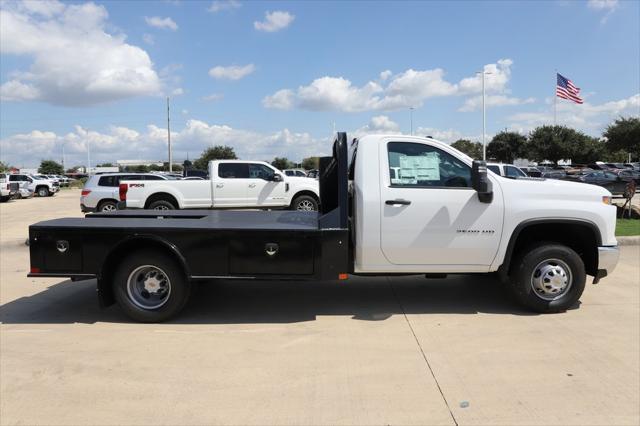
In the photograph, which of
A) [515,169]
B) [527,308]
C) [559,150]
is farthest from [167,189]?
[559,150]

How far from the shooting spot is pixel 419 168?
224 inches

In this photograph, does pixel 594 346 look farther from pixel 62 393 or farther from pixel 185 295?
pixel 62 393

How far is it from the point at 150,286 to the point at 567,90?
39283 mm

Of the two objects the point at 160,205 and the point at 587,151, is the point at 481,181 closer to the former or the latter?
the point at 160,205

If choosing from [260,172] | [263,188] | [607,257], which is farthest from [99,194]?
[607,257]

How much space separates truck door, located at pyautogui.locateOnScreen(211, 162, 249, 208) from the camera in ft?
48.6

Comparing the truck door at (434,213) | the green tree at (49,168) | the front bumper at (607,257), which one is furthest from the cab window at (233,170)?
the green tree at (49,168)

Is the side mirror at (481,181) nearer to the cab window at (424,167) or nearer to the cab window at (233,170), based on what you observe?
the cab window at (424,167)

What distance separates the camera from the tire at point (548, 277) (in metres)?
5.70

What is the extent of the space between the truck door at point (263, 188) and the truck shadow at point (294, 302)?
25.4 ft

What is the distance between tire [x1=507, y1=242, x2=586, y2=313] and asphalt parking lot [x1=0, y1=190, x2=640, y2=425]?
184 millimetres

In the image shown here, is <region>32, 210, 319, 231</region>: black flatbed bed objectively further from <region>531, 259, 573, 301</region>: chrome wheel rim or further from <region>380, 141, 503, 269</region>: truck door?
<region>531, 259, 573, 301</region>: chrome wheel rim

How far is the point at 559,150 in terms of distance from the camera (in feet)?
238

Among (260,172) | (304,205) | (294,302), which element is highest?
(260,172)
